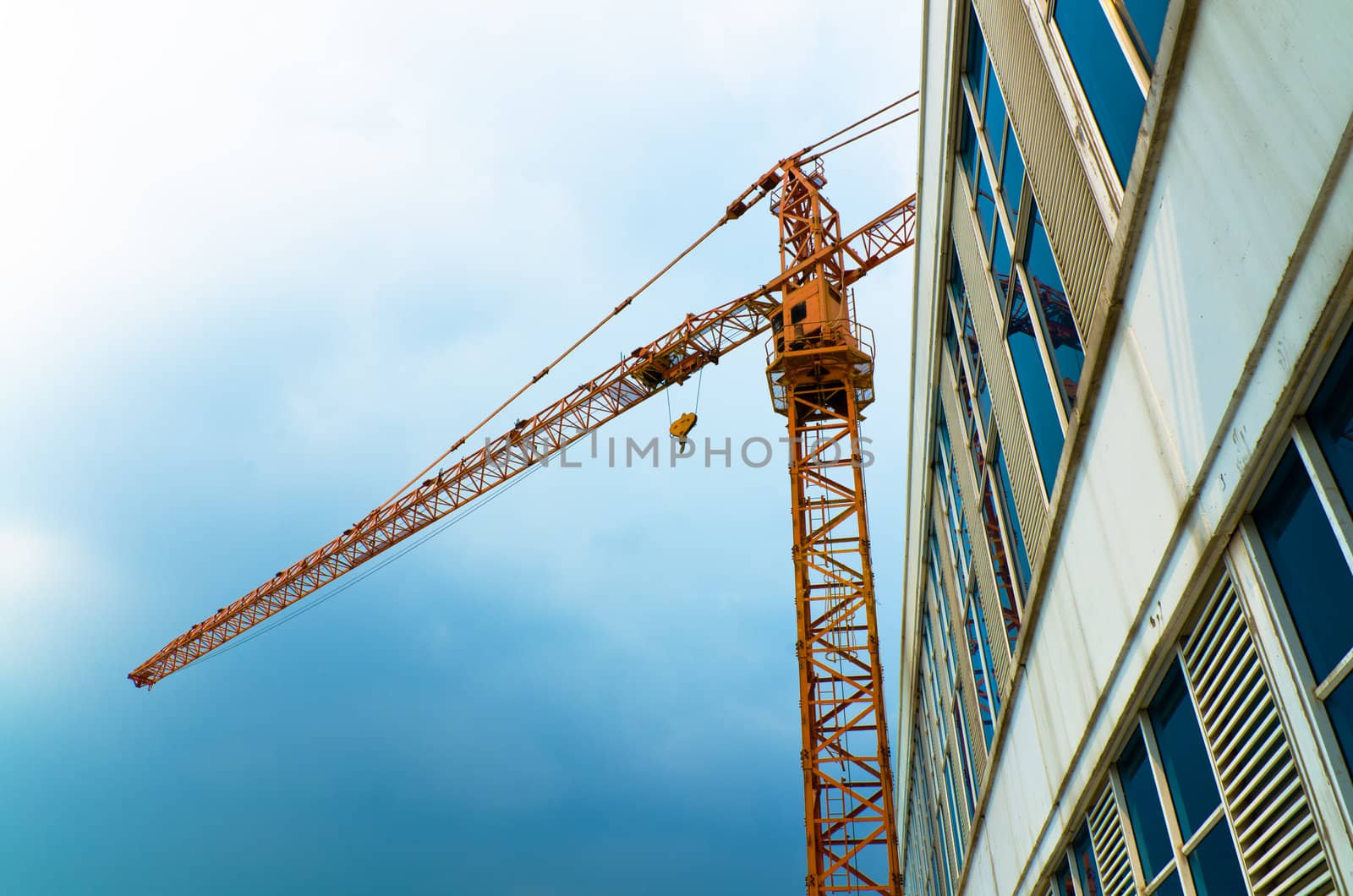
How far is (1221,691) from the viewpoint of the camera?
5.32 meters

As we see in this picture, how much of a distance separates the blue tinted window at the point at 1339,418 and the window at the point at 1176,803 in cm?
222

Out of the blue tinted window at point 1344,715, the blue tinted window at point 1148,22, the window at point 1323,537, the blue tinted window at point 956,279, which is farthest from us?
the blue tinted window at point 956,279

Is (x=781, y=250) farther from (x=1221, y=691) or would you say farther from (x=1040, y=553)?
(x=1221, y=691)

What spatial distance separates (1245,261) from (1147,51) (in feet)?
6.29

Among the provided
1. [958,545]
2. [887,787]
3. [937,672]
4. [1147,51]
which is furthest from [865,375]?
[1147,51]

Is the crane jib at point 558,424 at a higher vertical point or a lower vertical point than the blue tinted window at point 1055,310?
higher

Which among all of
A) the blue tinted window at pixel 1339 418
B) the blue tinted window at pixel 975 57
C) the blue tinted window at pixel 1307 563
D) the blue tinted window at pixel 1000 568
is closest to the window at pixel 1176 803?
the blue tinted window at pixel 1307 563

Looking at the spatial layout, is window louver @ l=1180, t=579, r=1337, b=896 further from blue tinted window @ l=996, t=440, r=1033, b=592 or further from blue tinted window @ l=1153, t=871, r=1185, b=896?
blue tinted window @ l=996, t=440, r=1033, b=592

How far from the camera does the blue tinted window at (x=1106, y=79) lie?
591cm

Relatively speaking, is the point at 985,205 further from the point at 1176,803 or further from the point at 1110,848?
the point at 1110,848

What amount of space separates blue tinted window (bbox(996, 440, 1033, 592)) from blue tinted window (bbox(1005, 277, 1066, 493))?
1.03 m

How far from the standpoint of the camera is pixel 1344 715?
4301 mm

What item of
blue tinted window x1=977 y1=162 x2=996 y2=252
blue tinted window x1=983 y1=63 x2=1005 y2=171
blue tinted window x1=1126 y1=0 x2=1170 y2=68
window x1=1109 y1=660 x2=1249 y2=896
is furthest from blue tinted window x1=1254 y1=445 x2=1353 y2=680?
blue tinted window x1=977 y1=162 x2=996 y2=252

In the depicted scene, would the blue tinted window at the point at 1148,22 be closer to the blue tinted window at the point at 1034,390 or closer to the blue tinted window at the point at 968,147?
the blue tinted window at the point at 1034,390
